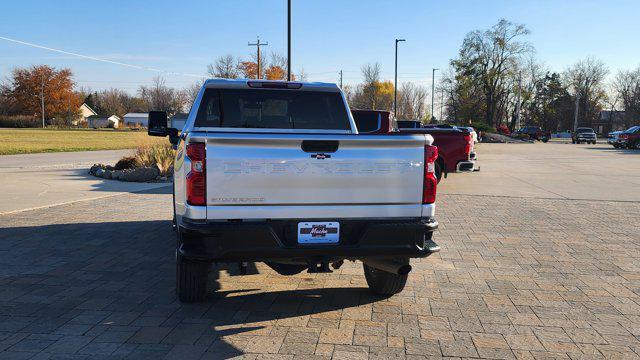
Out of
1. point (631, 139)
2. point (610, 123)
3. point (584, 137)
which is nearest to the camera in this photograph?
point (631, 139)

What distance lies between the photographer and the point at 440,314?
462cm

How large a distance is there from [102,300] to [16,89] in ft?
364

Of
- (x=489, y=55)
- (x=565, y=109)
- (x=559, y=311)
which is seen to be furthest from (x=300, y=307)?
(x=565, y=109)

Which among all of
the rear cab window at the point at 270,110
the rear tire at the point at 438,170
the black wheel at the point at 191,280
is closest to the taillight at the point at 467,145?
the rear tire at the point at 438,170

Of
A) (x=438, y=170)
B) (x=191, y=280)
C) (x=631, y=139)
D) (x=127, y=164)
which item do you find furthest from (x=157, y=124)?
(x=631, y=139)

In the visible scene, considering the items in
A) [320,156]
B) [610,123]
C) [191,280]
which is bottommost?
[191,280]

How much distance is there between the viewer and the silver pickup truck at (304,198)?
378 centimetres

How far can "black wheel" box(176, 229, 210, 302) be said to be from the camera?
4521 millimetres

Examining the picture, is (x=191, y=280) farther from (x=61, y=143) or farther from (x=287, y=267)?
(x=61, y=143)

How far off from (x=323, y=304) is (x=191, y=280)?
124cm

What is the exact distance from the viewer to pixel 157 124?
6.63 m

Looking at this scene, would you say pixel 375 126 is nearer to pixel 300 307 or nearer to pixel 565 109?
pixel 300 307

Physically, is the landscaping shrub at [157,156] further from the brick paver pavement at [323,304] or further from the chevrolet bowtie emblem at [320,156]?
the chevrolet bowtie emblem at [320,156]

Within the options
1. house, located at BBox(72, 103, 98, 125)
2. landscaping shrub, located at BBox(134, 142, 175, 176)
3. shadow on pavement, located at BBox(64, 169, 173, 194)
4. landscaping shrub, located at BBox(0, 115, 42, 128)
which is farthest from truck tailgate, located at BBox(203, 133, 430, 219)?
house, located at BBox(72, 103, 98, 125)
